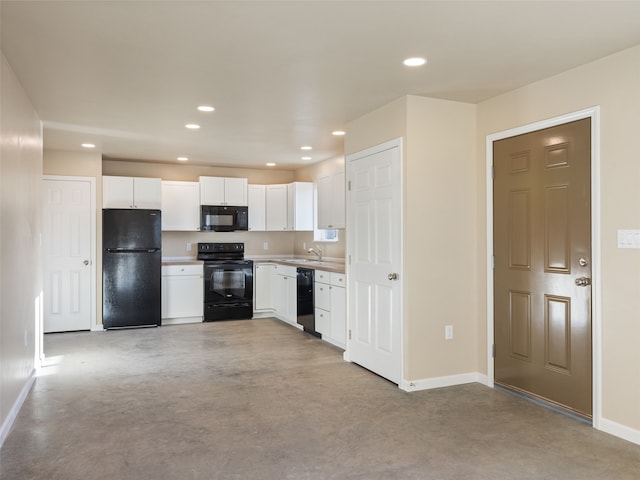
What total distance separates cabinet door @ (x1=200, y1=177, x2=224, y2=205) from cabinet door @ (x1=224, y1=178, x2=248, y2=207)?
3.0 inches

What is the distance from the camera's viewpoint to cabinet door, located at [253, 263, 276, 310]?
277 inches

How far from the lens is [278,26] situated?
253 cm

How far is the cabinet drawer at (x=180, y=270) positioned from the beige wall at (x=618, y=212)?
508 centimetres

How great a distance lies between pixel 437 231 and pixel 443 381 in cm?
123

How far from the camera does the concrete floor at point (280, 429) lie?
→ 8.19 ft

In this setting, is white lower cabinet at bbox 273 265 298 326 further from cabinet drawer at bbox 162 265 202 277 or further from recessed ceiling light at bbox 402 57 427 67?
recessed ceiling light at bbox 402 57 427 67

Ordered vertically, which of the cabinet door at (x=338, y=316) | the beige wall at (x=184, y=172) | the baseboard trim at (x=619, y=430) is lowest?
the baseboard trim at (x=619, y=430)

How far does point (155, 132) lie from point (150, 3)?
2947mm

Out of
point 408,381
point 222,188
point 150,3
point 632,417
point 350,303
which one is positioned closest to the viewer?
point 150,3

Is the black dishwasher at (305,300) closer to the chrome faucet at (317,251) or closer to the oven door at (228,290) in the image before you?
the chrome faucet at (317,251)

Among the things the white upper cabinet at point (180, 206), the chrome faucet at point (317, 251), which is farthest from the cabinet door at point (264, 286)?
the white upper cabinet at point (180, 206)

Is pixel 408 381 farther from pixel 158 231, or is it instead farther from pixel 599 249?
pixel 158 231

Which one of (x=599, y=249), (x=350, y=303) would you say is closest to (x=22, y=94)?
(x=350, y=303)

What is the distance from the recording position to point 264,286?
7090 millimetres
